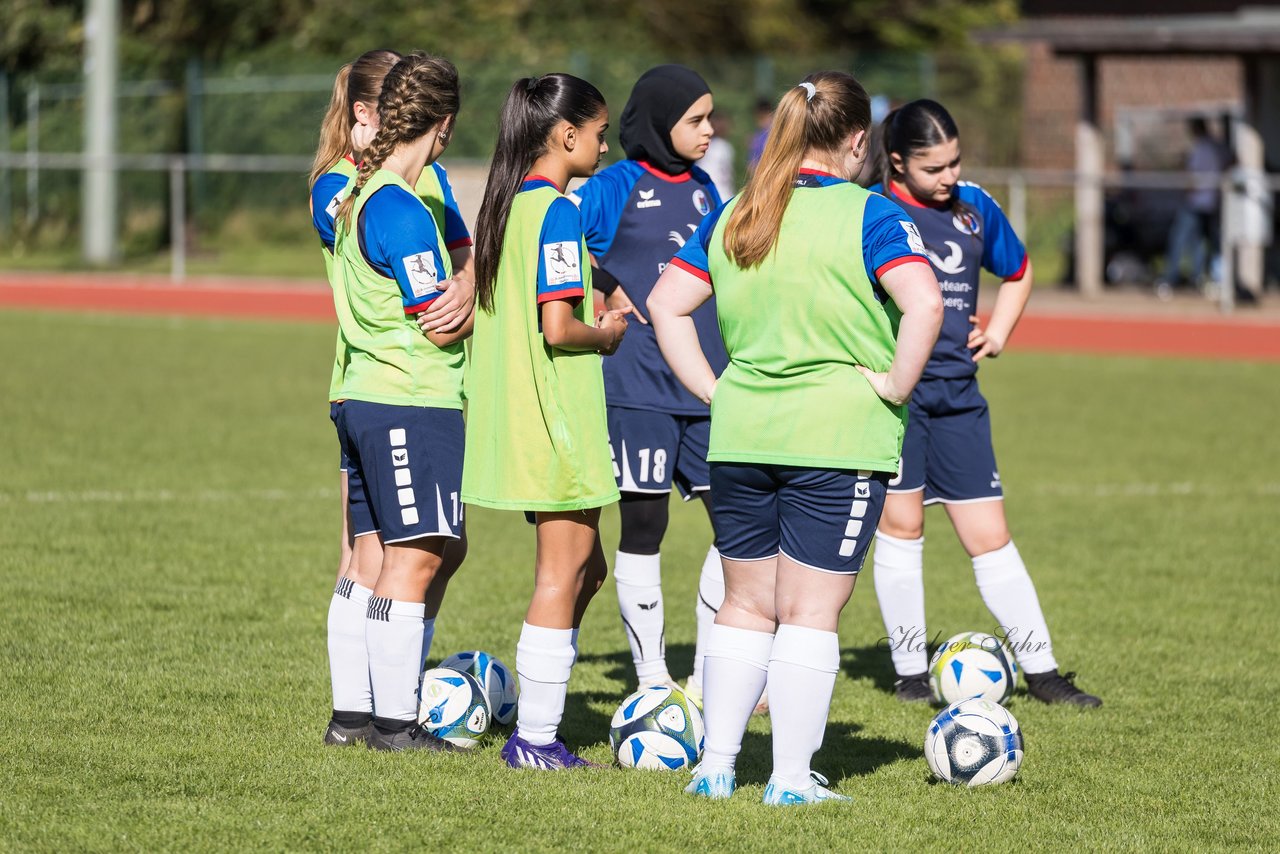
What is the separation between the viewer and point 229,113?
28.2 m

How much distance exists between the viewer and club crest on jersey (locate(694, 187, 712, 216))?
5707 millimetres

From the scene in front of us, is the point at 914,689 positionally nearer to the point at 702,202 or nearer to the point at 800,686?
the point at 800,686

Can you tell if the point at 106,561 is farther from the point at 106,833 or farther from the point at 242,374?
the point at 242,374

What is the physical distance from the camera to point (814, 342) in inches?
172

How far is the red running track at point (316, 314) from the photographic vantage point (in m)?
18.1

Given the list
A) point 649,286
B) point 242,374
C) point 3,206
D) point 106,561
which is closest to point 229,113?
point 3,206

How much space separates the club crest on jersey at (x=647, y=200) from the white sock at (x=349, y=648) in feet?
5.24

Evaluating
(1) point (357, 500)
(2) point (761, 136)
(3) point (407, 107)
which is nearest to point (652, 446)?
(1) point (357, 500)

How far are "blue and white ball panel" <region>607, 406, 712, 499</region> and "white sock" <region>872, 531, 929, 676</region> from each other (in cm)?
87

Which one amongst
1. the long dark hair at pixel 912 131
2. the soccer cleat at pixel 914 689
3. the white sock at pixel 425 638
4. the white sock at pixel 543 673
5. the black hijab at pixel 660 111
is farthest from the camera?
the soccer cleat at pixel 914 689

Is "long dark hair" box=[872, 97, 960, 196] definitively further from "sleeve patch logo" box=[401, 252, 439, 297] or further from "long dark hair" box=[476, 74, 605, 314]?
"sleeve patch logo" box=[401, 252, 439, 297]

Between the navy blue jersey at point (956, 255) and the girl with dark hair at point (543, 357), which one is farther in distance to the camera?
the navy blue jersey at point (956, 255)

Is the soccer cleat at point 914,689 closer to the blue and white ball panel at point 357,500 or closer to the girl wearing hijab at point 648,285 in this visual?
the girl wearing hijab at point 648,285

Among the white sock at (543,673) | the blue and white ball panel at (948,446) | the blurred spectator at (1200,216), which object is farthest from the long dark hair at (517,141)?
the blurred spectator at (1200,216)
